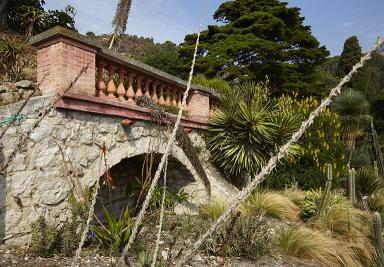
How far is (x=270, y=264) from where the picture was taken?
4.67 m

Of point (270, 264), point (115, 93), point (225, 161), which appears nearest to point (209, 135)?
point (225, 161)

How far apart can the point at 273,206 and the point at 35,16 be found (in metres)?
6.56

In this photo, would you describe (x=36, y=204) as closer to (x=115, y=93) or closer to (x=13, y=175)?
(x=13, y=175)

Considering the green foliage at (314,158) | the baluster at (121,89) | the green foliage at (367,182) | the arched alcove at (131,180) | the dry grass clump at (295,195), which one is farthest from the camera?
the green foliage at (314,158)

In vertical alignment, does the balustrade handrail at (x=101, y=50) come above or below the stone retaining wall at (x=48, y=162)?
above

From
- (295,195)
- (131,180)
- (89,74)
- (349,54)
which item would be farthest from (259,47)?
(349,54)

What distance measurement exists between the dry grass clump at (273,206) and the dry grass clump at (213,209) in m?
0.56

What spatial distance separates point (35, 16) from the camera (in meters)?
7.70

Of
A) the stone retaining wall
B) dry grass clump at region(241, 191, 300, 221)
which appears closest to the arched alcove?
dry grass clump at region(241, 191, 300, 221)

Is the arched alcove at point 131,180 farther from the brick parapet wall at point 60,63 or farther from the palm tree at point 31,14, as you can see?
the palm tree at point 31,14

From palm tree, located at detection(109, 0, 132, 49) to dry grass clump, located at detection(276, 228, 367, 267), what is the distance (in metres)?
6.15

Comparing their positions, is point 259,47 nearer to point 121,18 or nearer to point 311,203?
point 121,18

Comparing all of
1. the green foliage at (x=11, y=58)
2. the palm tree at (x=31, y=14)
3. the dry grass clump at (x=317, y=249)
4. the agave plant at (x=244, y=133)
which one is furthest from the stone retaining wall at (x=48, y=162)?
the palm tree at (x=31, y=14)

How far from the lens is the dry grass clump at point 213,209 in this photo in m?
6.16
